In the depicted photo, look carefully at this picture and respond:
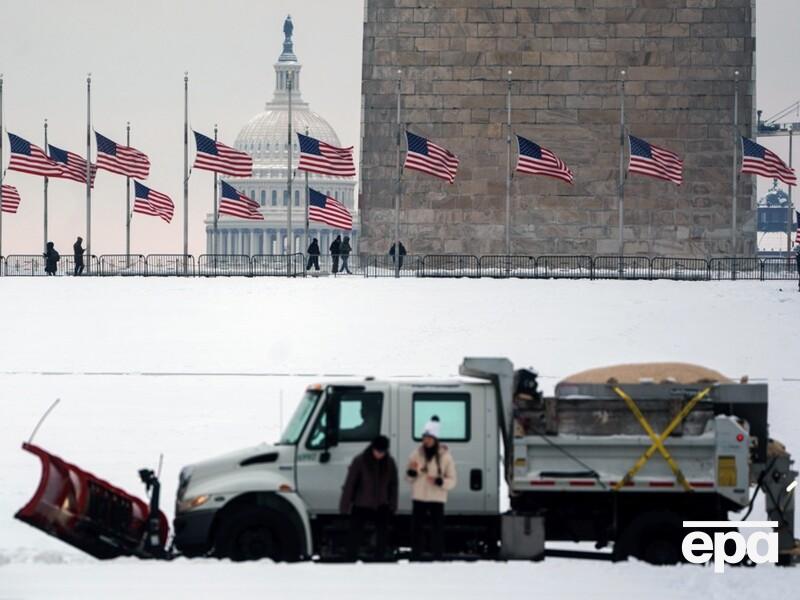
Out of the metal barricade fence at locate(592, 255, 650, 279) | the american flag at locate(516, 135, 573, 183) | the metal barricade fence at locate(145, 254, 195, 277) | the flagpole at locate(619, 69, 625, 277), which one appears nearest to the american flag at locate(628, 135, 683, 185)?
the american flag at locate(516, 135, 573, 183)

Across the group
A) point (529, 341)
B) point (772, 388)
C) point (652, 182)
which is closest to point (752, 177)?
point (652, 182)

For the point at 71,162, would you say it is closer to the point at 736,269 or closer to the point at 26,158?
the point at 26,158

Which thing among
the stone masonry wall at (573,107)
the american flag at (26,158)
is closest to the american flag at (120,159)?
the american flag at (26,158)

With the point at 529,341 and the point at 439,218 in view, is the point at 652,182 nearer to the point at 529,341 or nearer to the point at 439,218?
the point at 439,218

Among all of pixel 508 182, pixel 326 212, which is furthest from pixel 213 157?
pixel 508 182

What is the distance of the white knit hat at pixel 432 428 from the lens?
74.9 ft

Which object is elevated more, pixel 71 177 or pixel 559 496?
pixel 71 177

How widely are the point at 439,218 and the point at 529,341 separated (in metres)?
23.4

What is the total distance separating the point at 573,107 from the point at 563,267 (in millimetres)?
6326

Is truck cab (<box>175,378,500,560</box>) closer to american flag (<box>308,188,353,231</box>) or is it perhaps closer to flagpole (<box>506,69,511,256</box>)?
american flag (<box>308,188,353,231</box>)

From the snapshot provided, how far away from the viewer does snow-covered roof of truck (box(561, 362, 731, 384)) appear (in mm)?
24578

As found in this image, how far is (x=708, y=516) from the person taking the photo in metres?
23.8

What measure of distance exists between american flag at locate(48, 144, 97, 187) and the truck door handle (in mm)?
49039

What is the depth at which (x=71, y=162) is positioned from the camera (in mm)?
72250
